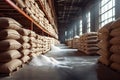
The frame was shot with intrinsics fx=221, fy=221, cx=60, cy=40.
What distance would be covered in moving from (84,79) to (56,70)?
0.76 m

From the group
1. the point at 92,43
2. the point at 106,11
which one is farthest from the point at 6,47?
the point at 106,11

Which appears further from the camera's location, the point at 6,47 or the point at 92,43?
the point at 92,43

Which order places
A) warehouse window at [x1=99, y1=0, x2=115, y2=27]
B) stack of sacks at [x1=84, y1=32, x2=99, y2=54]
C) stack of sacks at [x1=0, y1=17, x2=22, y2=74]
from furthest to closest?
1. warehouse window at [x1=99, y1=0, x2=115, y2=27]
2. stack of sacks at [x1=84, y1=32, x2=99, y2=54]
3. stack of sacks at [x1=0, y1=17, x2=22, y2=74]

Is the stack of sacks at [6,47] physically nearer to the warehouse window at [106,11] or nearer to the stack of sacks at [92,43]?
the stack of sacks at [92,43]

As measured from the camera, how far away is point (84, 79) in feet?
12.9

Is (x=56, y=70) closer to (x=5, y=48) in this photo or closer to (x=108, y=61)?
(x=5, y=48)

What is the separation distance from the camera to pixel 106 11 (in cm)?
1317

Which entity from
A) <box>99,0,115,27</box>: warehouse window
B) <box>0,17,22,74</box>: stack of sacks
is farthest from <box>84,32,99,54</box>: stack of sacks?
<box>0,17,22,74</box>: stack of sacks

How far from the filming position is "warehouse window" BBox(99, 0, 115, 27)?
11.8 metres

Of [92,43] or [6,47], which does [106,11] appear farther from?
[6,47]

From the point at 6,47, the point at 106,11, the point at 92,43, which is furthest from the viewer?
the point at 106,11

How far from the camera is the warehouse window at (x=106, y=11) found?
11.8 m

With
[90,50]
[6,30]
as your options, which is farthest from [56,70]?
[90,50]

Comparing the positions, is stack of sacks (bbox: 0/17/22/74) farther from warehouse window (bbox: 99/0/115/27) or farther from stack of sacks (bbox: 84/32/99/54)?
warehouse window (bbox: 99/0/115/27)
